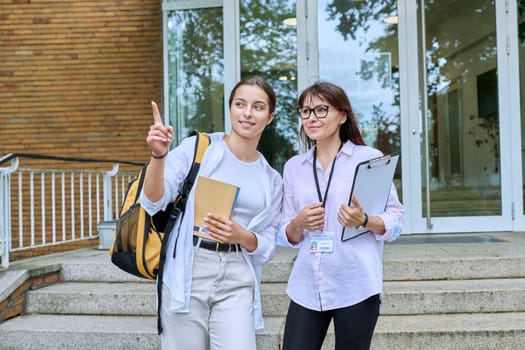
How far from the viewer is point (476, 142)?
18.9 feet

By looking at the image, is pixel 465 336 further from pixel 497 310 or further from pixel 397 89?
pixel 397 89

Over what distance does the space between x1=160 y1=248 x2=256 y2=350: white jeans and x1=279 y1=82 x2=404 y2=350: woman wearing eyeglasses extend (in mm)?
225

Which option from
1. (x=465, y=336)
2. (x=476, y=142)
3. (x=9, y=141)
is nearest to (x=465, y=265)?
(x=465, y=336)

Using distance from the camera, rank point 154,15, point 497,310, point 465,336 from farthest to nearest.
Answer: point 154,15 < point 497,310 < point 465,336

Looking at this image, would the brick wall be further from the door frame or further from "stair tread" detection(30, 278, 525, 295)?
"stair tread" detection(30, 278, 525, 295)

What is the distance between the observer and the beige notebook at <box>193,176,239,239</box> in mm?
1828

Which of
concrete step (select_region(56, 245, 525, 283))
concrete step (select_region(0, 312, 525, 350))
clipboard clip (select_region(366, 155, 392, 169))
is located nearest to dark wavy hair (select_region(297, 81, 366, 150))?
clipboard clip (select_region(366, 155, 392, 169))

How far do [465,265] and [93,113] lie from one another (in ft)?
19.0

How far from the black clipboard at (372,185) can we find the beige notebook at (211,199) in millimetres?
433

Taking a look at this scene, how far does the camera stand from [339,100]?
1.94 m

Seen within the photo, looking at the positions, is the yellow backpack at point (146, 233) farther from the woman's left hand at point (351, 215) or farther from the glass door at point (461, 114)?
the glass door at point (461, 114)

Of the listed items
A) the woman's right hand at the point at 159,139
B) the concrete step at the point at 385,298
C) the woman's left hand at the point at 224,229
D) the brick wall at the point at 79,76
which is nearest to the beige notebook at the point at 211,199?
the woman's left hand at the point at 224,229

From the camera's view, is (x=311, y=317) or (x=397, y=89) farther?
(x=397, y=89)

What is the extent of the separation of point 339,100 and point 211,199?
622 mm
